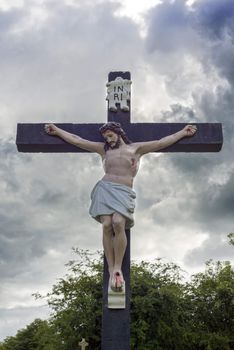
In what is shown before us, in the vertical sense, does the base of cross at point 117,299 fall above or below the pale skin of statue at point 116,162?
below

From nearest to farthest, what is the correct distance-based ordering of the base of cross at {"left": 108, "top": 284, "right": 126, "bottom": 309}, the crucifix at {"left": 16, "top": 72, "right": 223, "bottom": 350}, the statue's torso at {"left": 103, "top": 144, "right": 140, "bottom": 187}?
the base of cross at {"left": 108, "top": 284, "right": 126, "bottom": 309} → the statue's torso at {"left": 103, "top": 144, "right": 140, "bottom": 187} → the crucifix at {"left": 16, "top": 72, "right": 223, "bottom": 350}

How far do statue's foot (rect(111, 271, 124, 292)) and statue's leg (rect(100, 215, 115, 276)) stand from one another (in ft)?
0.32

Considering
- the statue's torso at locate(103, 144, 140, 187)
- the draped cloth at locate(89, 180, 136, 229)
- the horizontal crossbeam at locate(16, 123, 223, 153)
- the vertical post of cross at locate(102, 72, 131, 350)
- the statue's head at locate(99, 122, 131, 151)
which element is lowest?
the vertical post of cross at locate(102, 72, 131, 350)

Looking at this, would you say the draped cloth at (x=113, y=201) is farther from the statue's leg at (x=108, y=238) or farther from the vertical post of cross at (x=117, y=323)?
the vertical post of cross at (x=117, y=323)

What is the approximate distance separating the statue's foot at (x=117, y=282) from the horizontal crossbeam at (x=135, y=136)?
1.82 metres

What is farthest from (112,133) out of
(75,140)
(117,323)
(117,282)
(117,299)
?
(117,323)

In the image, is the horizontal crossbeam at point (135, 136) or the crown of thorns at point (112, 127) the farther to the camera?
the horizontal crossbeam at point (135, 136)

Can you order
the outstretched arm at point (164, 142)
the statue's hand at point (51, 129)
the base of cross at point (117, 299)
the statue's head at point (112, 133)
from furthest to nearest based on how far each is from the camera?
the statue's hand at point (51, 129) → the outstretched arm at point (164, 142) → the statue's head at point (112, 133) → the base of cross at point (117, 299)

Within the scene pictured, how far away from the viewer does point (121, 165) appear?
22.0 ft

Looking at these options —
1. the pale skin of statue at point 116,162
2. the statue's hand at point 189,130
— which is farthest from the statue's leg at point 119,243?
the statue's hand at point 189,130

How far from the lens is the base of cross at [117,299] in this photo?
245 inches

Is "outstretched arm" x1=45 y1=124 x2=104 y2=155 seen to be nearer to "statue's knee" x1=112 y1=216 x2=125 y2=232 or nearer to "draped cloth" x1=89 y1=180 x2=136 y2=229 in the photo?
"draped cloth" x1=89 y1=180 x2=136 y2=229

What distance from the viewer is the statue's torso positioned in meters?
6.64

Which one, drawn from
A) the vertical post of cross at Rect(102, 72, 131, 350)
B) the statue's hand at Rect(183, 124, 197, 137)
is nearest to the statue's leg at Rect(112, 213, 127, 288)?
the vertical post of cross at Rect(102, 72, 131, 350)
